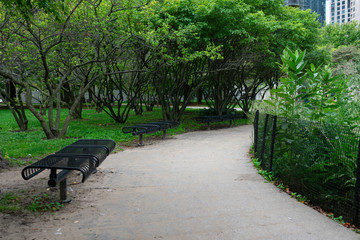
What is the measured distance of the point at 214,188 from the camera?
17.9 feet

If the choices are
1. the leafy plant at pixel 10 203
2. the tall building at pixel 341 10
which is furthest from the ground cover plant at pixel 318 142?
the tall building at pixel 341 10

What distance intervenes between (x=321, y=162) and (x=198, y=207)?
6.27ft

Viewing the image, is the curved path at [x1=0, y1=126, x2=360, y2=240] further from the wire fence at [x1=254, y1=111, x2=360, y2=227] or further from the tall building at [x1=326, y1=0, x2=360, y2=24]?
the tall building at [x1=326, y1=0, x2=360, y2=24]

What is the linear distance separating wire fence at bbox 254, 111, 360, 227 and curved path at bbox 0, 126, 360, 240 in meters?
0.31

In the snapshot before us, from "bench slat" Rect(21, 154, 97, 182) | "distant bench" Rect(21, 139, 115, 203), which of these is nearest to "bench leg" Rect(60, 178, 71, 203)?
"distant bench" Rect(21, 139, 115, 203)

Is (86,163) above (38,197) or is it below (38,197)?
above

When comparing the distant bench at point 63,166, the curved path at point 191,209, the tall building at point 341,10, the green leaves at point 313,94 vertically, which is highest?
the tall building at point 341,10

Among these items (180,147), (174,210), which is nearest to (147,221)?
(174,210)

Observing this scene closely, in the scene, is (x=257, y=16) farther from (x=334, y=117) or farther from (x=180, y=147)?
(x=334, y=117)

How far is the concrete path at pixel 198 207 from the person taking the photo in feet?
12.0

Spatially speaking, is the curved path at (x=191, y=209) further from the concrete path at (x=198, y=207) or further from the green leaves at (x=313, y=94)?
the green leaves at (x=313, y=94)

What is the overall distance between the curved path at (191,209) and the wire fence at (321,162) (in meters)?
0.31

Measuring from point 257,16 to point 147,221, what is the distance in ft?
39.0

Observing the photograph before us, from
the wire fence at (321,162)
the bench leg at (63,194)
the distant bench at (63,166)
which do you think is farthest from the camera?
the bench leg at (63,194)
